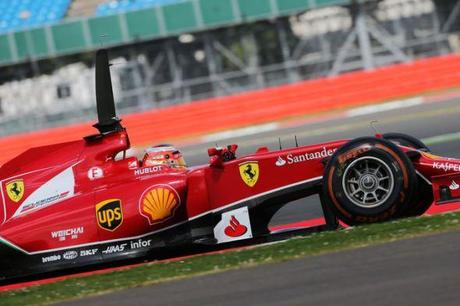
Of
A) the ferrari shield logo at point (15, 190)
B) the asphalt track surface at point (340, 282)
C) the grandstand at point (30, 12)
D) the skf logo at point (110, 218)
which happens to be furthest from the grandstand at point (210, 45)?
the asphalt track surface at point (340, 282)

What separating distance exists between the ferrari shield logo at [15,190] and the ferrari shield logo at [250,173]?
195 cm

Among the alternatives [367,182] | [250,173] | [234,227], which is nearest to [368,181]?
[367,182]

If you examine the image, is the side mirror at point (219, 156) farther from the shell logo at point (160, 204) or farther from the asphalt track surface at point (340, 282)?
the asphalt track surface at point (340, 282)

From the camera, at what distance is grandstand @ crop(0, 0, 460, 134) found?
79.6ft

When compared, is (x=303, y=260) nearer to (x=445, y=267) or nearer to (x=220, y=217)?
(x=445, y=267)

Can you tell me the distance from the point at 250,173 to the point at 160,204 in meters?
0.81

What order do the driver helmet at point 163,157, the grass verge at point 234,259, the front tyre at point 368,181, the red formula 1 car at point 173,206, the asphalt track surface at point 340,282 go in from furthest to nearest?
the driver helmet at point 163,157 → the red formula 1 car at point 173,206 → the front tyre at point 368,181 → the grass verge at point 234,259 → the asphalt track surface at point 340,282

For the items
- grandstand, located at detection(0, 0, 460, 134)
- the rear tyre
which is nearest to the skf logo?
the rear tyre

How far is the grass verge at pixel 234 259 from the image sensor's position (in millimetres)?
6285

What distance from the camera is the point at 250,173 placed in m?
7.58

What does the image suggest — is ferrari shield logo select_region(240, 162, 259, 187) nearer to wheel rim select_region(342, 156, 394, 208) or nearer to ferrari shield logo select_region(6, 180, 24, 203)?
wheel rim select_region(342, 156, 394, 208)

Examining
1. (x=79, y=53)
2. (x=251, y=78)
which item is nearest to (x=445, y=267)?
(x=251, y=78)

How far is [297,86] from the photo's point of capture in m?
19.8

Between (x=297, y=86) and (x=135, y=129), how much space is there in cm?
377
